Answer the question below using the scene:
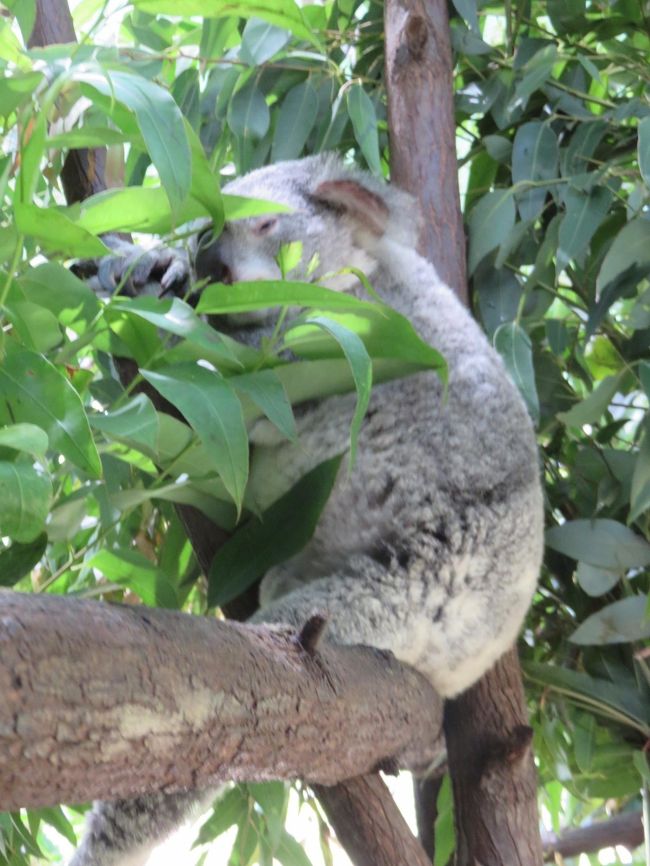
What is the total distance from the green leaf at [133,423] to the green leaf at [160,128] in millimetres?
216

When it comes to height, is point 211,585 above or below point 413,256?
below

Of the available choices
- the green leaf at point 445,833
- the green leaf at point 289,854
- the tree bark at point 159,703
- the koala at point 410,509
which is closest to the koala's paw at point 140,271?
the koala at point 410,509

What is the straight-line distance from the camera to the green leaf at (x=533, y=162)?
7.61 feet

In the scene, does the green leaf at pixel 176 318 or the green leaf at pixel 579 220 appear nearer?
the green leaf at pixel 176 318

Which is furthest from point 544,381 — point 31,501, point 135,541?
point 31,501

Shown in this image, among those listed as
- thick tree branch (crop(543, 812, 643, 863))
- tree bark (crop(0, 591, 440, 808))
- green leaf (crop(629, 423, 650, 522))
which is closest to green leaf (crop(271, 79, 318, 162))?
green leaf (crop(629, 423, 650, 522))

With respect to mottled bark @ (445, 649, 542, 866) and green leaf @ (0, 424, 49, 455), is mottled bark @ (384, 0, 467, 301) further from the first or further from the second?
green leaf @ (0, 424, 49, 455)

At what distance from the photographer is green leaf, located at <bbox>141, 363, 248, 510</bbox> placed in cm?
117

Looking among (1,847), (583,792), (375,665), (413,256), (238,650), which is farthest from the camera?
(583,792)

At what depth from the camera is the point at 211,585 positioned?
5.33ft

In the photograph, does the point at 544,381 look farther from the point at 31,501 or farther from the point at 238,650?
the point at 31,501

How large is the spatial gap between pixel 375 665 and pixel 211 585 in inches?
12.1

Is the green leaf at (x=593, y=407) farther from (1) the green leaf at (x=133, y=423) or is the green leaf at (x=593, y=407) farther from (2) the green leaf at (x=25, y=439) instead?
(2) the green leaf at (x=25, y=439)

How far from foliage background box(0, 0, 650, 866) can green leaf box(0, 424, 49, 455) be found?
295 mm
